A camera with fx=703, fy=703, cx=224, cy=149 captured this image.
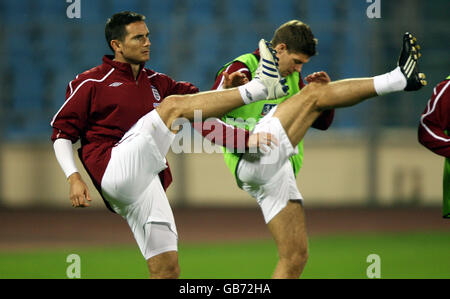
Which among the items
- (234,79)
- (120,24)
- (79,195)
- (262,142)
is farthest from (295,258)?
(120,24)

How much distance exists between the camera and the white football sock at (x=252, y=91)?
3910 millimetres

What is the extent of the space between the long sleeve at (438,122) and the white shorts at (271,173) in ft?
2.57

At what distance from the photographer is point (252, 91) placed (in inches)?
154

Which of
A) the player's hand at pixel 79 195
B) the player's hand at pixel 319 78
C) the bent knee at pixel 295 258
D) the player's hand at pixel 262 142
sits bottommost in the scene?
the bent knee at pixel 295 258

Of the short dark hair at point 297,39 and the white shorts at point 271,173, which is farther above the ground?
the short dark hair at point 297,39

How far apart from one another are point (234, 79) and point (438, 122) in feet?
4.07

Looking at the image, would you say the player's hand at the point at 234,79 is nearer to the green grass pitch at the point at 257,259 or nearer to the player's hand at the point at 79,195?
the player's hand at the point at 79,195

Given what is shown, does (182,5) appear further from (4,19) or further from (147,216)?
(147,216)

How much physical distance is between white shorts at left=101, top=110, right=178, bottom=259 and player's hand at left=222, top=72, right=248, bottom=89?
53 cm

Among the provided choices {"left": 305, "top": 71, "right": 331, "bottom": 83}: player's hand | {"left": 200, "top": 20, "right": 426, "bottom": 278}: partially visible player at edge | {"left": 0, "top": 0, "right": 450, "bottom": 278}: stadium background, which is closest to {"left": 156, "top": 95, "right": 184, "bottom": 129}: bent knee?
{"left": 200, "top": 20, "right": 426, "bottom": 278}: partially visible player at edge

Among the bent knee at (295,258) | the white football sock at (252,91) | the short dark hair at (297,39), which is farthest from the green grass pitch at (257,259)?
the white football sock at (252,91)

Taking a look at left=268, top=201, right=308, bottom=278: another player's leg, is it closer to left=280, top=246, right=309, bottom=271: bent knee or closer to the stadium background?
left=280, top=246, right=309, bottom=271: bent knee

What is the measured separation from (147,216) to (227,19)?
10.7 metres

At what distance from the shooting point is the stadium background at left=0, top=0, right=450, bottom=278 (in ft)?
44.2
